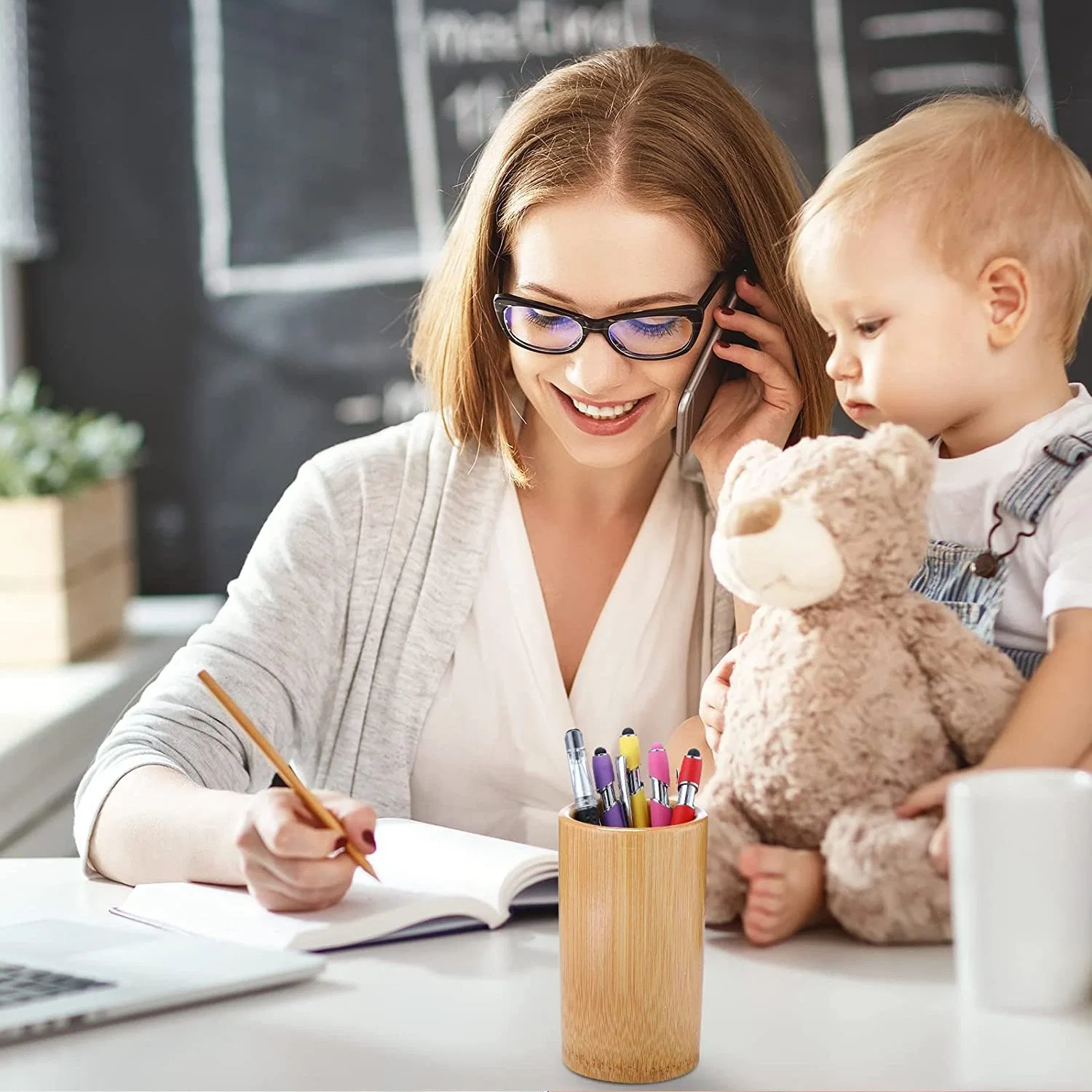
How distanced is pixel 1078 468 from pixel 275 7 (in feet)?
8.19

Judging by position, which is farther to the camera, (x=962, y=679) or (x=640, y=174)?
(x=640, y=174)

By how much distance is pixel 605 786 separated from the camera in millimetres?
810

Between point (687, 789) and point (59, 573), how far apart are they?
5.84 feet

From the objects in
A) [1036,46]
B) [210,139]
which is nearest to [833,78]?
[1036,46]

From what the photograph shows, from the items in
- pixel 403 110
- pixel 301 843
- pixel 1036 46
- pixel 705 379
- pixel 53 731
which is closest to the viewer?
pixel 301 843

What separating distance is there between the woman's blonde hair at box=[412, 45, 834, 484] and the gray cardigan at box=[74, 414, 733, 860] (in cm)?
13

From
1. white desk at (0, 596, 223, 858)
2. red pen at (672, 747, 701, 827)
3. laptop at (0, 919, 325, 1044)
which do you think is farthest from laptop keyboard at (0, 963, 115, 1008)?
white desk at (0, 596, 223, 858)

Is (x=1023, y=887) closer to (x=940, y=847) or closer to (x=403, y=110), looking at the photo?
(x=940, y=847)

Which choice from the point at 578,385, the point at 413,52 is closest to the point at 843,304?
the point at 578,385

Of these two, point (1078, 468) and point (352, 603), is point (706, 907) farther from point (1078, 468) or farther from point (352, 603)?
point (352, 603)

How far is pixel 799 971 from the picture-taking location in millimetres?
884

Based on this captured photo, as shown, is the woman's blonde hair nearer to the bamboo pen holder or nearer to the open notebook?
the open notebook

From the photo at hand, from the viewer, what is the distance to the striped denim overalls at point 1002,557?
3.03ft

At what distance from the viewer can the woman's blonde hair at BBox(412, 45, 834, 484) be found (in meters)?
1.32
